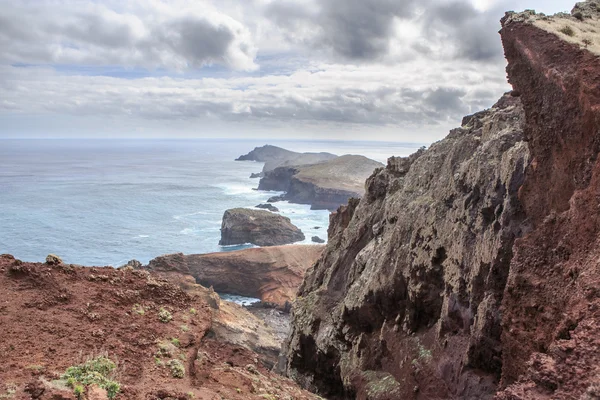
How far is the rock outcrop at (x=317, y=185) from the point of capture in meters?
158

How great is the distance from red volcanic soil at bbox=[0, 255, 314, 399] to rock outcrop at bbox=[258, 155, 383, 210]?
446 ft

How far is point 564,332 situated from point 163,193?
174898 mm

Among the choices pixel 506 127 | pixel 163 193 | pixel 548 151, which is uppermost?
pixel 506 127

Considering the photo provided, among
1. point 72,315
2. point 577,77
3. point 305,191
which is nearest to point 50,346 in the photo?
point 72,315

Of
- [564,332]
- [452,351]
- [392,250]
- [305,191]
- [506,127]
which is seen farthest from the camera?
[305,191]

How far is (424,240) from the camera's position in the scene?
20656mm

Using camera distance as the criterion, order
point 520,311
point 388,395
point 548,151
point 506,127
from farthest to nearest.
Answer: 1. point 506,127
2. point 388,395
3. point 548,151
4. point 520,311

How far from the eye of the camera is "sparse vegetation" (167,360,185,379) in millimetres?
11508

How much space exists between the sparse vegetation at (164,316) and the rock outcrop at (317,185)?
136 meters

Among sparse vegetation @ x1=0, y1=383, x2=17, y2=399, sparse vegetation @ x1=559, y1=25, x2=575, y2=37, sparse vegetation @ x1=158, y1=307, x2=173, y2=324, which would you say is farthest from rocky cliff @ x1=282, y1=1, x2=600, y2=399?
sparse vegetation @ x1=158, y1=307, x2=173, y2=324

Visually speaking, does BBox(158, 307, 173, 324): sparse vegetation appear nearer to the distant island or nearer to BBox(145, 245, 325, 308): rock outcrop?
BBox(145, 245, 325, 308): rock outcrop

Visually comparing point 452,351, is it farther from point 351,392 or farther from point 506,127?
point 506,127

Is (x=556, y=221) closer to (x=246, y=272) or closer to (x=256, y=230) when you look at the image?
(x=246, y=272)

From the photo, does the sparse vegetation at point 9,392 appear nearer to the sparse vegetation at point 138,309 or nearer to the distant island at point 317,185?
the sparse vegetation at point 138,309
